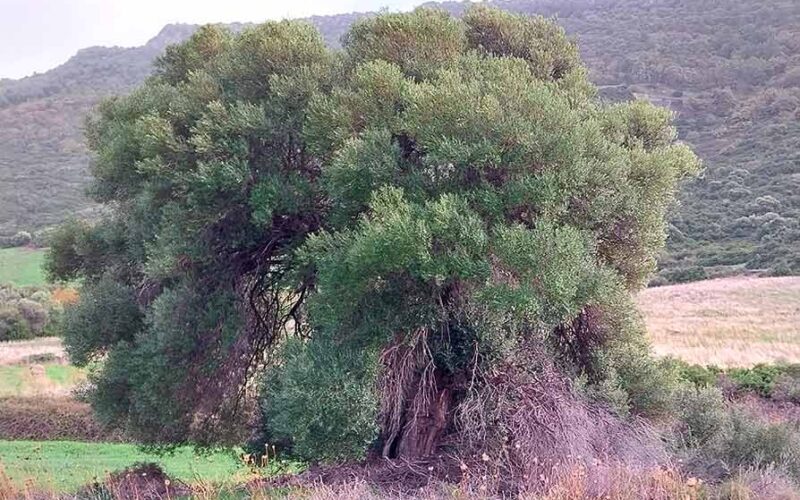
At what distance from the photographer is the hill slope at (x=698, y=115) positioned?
55281mm

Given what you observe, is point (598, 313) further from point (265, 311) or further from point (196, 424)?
point (196, 424)

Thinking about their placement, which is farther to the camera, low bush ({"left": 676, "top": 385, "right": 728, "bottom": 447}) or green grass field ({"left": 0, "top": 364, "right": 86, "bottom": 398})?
green grass field ({"left": 0, "top": 364, "right": 86, "bottom": 398})

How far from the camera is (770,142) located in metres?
64.8

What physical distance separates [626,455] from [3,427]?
22988 mm

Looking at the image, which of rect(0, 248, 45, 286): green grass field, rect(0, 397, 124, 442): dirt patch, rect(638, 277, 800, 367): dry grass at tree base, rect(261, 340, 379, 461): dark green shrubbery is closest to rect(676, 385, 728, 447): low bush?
rect(261, 340, 379, 461): dark green shrubbery

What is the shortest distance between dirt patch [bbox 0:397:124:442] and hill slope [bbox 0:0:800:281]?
10963 millimetres

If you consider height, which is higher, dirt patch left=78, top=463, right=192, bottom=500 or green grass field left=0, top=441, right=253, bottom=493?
dirt patch left=78, top=463, right=192, bottom=500

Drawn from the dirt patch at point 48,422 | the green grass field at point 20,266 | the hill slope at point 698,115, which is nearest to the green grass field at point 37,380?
the dirt patch at point 48,422

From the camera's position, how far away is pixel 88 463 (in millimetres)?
19297

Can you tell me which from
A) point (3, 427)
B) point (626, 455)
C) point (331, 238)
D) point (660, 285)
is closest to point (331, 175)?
point (331, 238)

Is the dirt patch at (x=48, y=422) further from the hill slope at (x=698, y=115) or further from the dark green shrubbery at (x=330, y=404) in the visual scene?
the dark green shrubbery at (x=330, y=404)

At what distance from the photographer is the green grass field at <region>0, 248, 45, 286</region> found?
54.8 m

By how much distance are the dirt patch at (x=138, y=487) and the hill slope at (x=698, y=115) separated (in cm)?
2396

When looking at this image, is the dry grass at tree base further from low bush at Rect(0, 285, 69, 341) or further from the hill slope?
low bush at Rect(0, 285, 69, 341)
